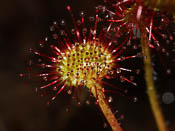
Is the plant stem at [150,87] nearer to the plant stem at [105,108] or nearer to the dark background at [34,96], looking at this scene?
the dark background at [34,96]

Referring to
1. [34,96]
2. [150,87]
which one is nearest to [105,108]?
[150,87]

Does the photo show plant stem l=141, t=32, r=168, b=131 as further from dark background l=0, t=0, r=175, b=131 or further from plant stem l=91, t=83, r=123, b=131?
plant stem l=91, t=83, r=123, b=131

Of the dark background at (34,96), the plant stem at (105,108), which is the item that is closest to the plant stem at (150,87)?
the dark background at (34,96)

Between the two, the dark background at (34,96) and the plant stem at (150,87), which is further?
the dark background at (34,96)

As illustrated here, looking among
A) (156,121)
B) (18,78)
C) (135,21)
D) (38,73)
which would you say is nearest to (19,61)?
(18,78)

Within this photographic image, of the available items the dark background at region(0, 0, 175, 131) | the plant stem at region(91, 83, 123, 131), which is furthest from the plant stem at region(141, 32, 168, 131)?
the plant stem at region(91, 83, 123, 131)
